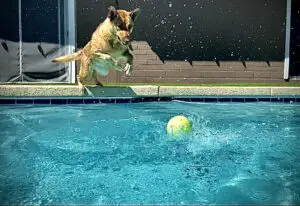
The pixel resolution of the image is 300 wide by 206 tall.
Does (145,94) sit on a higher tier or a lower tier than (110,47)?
lower

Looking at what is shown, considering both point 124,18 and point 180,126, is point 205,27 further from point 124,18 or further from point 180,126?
point 180,126

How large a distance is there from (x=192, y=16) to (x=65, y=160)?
24.3ft

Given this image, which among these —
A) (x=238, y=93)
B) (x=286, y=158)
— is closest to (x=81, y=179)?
(x=286, y=158)

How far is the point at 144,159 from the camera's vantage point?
156 inches

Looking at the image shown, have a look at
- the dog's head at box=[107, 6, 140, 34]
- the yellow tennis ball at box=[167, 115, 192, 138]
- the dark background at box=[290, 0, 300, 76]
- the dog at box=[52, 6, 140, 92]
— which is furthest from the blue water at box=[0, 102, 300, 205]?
the dark background at box=[290, 0, 300, 76]

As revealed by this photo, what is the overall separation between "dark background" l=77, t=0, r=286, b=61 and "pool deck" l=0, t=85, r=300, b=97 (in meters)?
2.61

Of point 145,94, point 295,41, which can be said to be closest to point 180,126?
point 145,94

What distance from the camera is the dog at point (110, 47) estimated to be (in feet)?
20.4

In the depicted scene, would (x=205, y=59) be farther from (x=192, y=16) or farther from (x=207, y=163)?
(x=207, y=163)

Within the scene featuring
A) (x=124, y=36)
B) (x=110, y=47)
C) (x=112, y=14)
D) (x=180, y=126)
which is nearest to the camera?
(x=180, y=126)

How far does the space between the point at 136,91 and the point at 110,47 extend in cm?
140

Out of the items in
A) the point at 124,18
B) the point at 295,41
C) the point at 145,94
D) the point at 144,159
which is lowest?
the point at 144,159

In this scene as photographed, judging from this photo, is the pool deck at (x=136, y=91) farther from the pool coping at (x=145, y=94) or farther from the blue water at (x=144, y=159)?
the blue water at (x=144, y=159)

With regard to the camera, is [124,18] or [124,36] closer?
[124,36]
